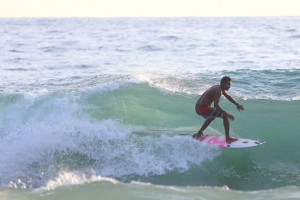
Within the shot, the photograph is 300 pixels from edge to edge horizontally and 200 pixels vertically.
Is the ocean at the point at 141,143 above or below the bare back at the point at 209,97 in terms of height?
below

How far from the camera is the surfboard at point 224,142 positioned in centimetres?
898

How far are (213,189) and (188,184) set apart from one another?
923 mm

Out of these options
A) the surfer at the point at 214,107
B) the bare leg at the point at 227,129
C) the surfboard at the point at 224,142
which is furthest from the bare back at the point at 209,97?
the surfboard at the point at 224,142

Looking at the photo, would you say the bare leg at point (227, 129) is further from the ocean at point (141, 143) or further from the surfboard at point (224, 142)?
the ocean at point (141, 143)

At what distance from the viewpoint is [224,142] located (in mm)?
9133

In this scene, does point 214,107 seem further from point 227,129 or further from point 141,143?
point 141,143

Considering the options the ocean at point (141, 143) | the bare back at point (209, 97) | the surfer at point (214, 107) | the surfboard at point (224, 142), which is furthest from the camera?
the surfboard at point (224, 142)

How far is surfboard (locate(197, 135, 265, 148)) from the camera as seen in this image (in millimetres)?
8977

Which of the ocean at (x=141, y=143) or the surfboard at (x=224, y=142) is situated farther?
the surfboard at (x=224, y=142)

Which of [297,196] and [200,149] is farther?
[200,149]

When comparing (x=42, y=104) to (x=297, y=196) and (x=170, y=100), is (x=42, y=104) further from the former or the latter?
(x=297, y=196)

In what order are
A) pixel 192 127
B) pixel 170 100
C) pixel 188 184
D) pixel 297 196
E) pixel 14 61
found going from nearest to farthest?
pixel 297 196 < pixel 188 184 < pixel 192 127 < pixel 170 100 < pixel 14 61

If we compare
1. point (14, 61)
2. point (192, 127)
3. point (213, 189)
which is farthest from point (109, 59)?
point (213, 189)

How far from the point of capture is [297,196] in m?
7.00
